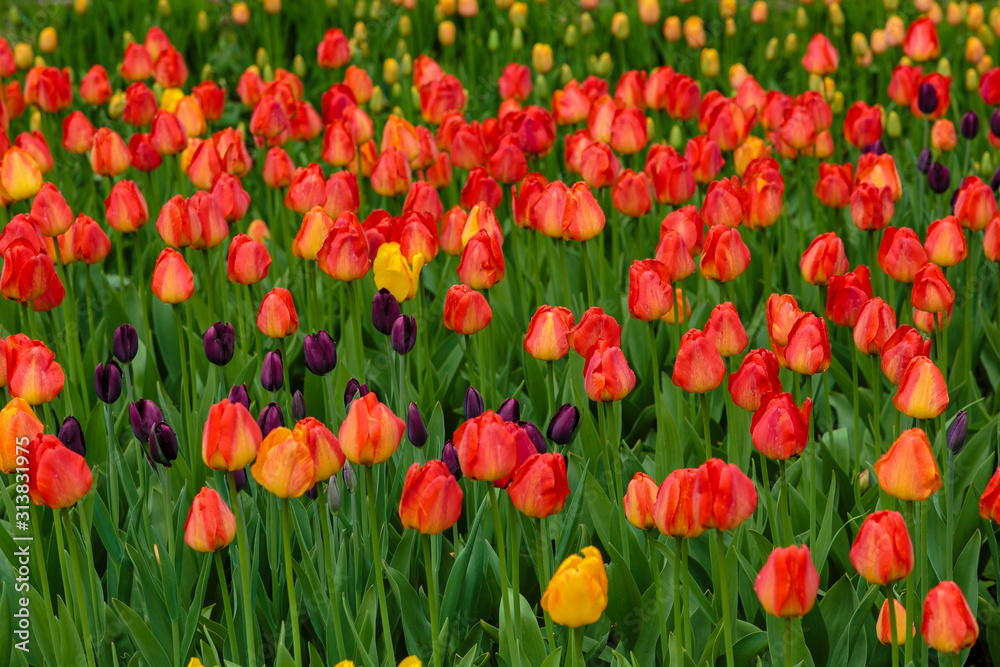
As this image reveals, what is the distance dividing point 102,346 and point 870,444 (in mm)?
2205

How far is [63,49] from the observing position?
6434 millimetres

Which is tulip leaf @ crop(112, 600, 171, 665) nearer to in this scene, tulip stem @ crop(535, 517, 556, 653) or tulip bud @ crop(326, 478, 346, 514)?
tulip bud @ crop(326, 478, 346, 514)

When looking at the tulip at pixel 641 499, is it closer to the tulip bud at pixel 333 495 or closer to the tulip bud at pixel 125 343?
the tulip bud at pixel 333 495

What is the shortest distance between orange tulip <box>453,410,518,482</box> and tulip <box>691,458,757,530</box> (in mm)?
276

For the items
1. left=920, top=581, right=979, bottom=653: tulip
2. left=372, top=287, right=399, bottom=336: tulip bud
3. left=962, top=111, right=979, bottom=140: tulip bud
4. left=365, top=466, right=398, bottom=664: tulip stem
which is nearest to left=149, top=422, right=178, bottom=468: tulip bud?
left=365, top=466, right=398, bottom=664: tulip stem

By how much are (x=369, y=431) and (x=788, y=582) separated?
2.16ft

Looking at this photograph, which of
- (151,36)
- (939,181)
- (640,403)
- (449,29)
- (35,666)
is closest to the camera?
(35,666)

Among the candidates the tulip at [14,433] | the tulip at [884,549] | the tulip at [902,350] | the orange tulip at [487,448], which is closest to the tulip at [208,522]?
the tulip at [14,433]

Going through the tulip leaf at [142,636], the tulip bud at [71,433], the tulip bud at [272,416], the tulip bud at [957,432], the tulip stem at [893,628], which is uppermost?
the tulip bud at [272,416]

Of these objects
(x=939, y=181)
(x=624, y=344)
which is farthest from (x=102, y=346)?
(x=939, y=181)

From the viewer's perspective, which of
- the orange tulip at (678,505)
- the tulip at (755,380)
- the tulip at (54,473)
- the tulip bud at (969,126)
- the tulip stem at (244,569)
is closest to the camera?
the orange tulip at (678,505)

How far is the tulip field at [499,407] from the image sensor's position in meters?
1.70

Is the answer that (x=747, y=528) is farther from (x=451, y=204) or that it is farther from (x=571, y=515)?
(x=451, y=204)

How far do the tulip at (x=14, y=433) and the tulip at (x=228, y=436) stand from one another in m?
0.29
